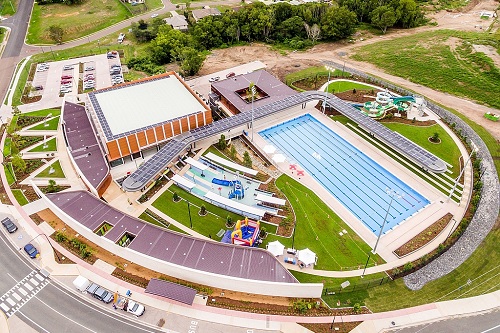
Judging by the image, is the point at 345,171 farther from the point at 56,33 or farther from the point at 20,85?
the point at 56,33

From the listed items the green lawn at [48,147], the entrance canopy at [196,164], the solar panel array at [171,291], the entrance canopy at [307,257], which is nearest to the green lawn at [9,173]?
the green lawn at [48,147]

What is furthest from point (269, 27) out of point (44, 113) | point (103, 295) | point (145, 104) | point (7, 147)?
point (103, 295)

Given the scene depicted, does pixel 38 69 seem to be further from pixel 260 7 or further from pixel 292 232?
pixel 292 232

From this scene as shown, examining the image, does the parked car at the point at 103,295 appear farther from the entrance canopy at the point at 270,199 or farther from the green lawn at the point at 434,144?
the green lawn at the point at 434,144

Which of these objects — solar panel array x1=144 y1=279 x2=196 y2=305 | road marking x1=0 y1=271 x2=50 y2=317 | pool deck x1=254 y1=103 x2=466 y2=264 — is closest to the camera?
solar panel array x1=144 y1=279 x2=196 y2=305

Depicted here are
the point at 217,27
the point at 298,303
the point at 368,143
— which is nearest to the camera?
the point at 298,303

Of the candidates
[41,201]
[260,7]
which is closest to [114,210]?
[41,201]

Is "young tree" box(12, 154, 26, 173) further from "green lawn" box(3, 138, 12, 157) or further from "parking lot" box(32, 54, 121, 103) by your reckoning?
"parking lot" box(32, 54, 121, 103)

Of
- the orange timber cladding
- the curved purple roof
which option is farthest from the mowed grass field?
the curved purple roof
